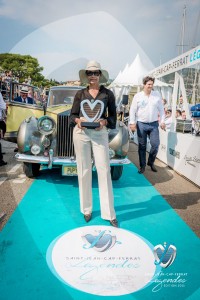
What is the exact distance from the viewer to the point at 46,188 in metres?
4.61

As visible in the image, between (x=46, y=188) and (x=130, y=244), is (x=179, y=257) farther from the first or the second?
(x=46, y=188)

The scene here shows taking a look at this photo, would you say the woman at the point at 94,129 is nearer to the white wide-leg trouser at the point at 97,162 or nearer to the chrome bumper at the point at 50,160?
the white wide-leg trouser at the point at 97,162

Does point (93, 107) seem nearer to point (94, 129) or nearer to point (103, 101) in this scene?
point (103, 101)

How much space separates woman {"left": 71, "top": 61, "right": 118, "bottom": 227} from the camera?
3084 mm

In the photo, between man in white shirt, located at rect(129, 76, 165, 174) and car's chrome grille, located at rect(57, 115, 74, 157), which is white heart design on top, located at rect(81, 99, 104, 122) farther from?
man in white shirt, located at rect(129, 76, 165, 174)

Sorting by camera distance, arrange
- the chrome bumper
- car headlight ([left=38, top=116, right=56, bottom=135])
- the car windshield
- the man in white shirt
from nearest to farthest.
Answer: the chrome bumper
car headlight ([left=38, top=116, right=56, bottom=135])
the man in white shirt
the car windshield

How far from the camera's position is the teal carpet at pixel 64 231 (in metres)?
2.12

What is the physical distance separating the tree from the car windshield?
4590 cm

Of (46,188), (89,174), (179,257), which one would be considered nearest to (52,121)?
(46,188)

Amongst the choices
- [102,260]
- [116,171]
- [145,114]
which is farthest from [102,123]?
[145,114]

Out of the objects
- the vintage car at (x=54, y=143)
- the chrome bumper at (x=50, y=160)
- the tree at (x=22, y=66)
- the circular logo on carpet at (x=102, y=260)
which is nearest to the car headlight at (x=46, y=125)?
the vintage car at (x=54, y=143)

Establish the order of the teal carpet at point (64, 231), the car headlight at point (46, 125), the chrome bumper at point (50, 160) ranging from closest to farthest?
the teal carpet at point (64, 231) → the chrome bumper at point (50, 160) → the car headlight at point (46, 125)

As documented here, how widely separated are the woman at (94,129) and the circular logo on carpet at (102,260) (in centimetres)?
32

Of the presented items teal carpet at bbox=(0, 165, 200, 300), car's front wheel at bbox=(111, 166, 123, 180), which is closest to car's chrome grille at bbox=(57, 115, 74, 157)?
teal carpet at bbox=(0, 165, 200, 300)
